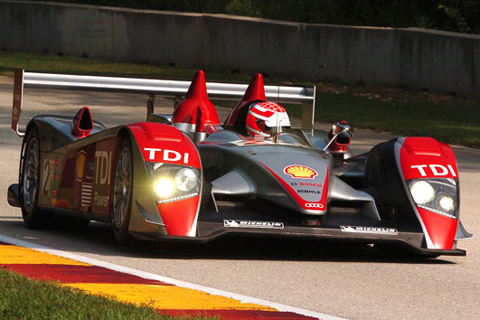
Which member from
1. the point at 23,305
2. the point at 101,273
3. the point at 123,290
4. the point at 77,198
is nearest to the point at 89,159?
→ the point at 77,198

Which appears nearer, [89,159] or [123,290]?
[123,290]

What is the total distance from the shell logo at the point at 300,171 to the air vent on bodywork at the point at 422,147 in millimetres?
993

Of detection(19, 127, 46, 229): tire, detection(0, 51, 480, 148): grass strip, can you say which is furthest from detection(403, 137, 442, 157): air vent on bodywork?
detection(0, 51, 480, 148): grass strip

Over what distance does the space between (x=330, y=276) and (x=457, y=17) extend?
24329 mm

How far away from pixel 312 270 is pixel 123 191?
4.84ft

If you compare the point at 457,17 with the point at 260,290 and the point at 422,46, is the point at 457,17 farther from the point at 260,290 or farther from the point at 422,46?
the point at 260,290

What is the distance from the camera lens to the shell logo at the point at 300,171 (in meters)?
8.20

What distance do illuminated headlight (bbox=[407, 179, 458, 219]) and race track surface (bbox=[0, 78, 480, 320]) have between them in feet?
1.37

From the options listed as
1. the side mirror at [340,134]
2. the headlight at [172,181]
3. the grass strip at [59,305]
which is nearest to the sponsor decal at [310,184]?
the headlight at [172,181]

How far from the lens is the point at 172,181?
8.05 metres

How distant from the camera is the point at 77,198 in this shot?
8.99 meters

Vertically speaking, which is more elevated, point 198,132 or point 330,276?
point 198,132

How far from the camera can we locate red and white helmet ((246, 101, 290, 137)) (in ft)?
30.8

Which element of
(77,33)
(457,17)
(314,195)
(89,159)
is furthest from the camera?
(77,33)
